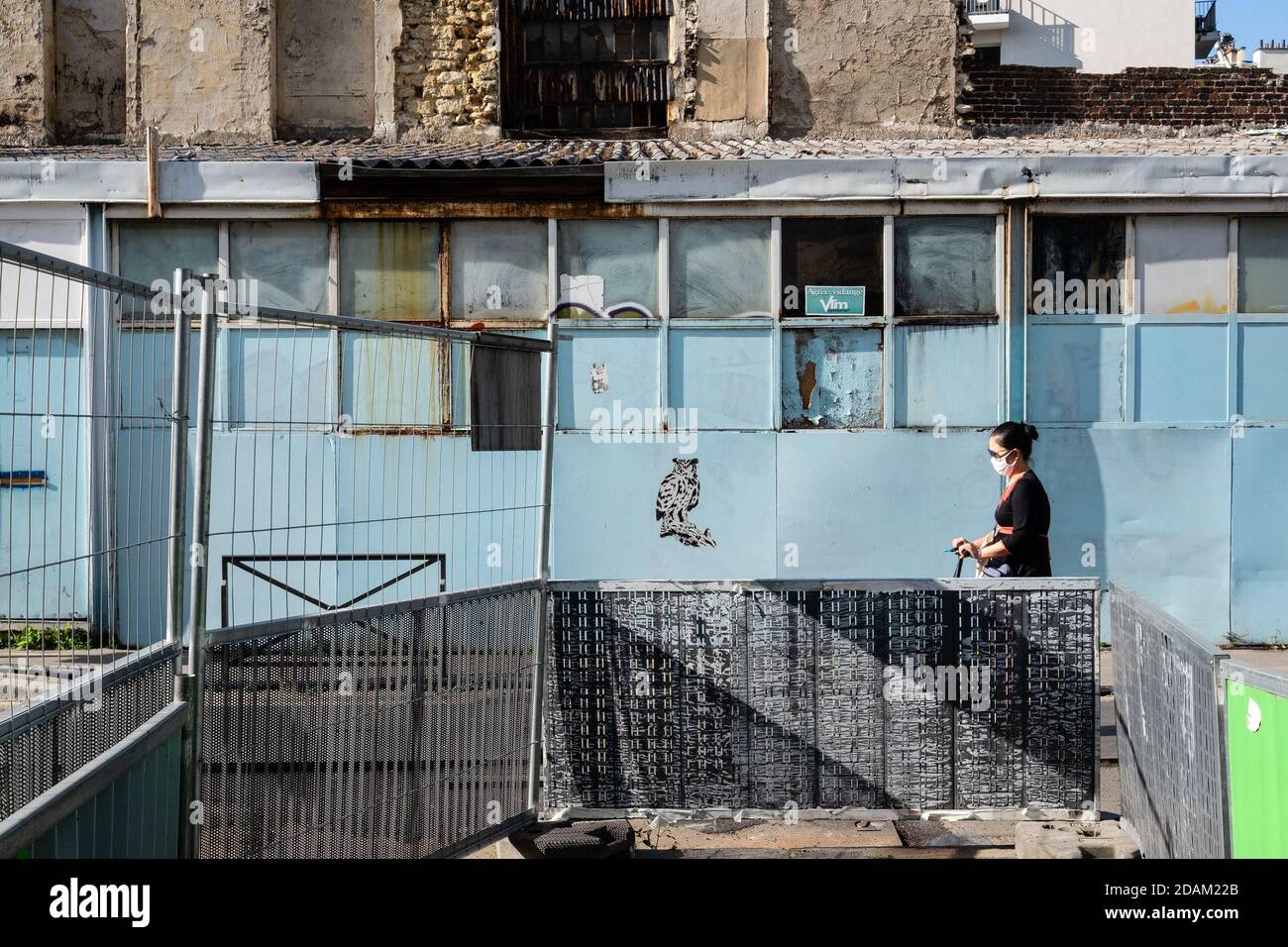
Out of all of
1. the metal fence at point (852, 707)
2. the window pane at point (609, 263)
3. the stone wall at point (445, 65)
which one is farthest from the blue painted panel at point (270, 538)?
the stone wall at point (445, 65)

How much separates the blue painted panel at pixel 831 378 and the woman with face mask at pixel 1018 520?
3476 mm


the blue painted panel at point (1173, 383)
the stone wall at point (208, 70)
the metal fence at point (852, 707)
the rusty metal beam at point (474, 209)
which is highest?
the stone wall at point (208, 70)

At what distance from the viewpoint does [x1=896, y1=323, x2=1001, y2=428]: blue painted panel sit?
36.8 ft

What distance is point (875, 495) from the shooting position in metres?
11.2

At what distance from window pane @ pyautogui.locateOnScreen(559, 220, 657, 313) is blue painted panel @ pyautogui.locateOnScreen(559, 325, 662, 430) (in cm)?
30

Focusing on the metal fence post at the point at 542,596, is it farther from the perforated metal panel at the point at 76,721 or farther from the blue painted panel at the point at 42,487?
the blue painted panel at the point at 42,487

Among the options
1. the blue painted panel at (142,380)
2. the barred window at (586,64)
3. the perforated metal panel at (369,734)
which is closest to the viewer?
the blue painted panel at (142,380)

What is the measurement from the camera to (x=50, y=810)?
3547mm

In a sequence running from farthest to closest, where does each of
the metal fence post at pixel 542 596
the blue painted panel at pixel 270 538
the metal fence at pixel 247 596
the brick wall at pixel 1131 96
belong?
the brick wall at pixel 1131 96, the metal fence post at pixel 542 596, the blue painted panel at pixel 270 538, the metal fence at pixel 247 596

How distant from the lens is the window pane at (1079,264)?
11.3 m

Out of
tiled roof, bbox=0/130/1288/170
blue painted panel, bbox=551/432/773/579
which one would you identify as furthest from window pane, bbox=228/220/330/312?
blue painted panel, bbox=551/432/773/579
